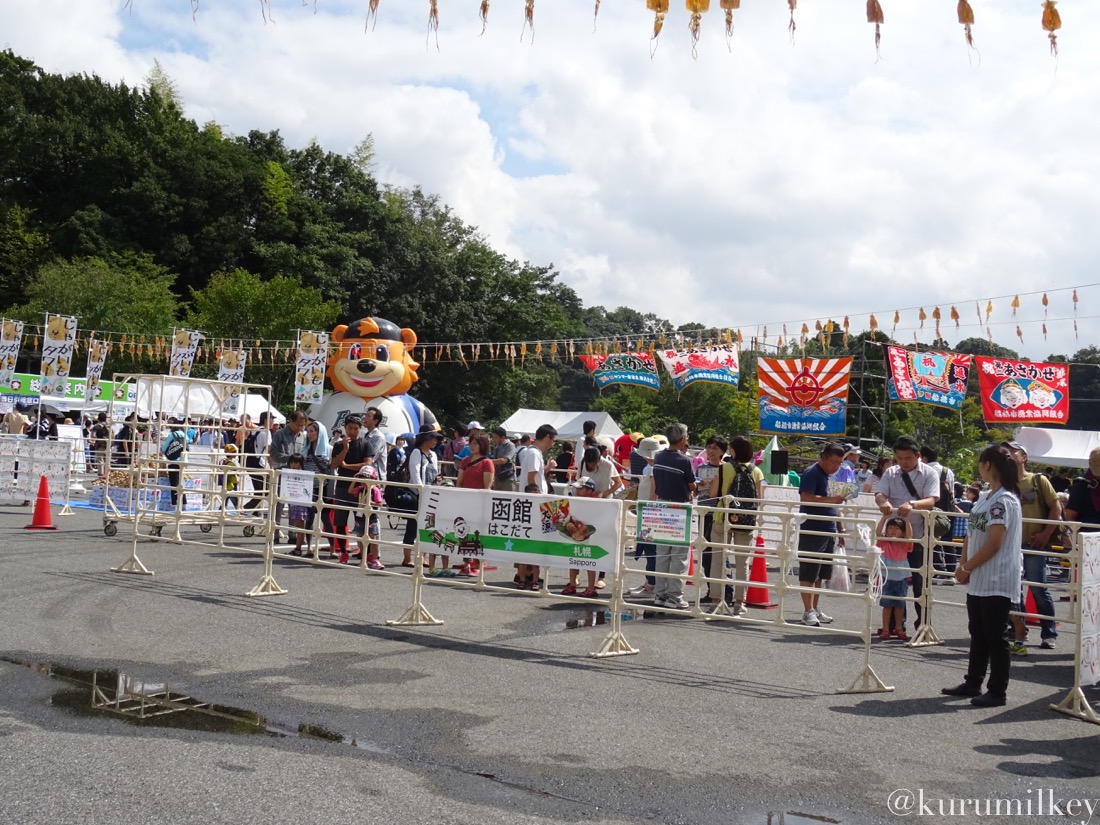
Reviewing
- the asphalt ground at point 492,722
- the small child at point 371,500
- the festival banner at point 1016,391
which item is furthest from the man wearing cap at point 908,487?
the festival banner at point 1016,391

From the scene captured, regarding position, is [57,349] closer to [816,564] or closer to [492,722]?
[816,564]

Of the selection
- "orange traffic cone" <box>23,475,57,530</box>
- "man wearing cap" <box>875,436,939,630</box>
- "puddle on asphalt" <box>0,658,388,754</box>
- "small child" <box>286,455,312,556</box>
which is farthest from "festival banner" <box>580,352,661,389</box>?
"puddle on asphalt" <box>0,658,388,754</box>

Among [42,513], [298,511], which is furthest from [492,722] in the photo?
[42,513]

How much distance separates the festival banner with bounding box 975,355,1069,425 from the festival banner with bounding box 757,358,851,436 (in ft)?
12.5

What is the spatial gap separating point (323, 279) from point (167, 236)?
8.09 meters

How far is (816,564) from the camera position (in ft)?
33.1

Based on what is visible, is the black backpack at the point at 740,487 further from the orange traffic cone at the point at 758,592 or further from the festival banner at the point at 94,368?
the festival banner at the point at 94,368

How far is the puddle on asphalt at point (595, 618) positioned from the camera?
9.92 meters

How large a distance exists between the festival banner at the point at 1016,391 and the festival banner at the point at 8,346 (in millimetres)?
24173

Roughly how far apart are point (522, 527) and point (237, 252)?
43901 mm

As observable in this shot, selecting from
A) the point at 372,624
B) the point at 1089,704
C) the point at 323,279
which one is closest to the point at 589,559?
the point at 372,624

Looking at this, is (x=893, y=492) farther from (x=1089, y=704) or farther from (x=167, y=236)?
(x=167, y=236)

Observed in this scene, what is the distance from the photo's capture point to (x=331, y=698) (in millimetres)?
6801

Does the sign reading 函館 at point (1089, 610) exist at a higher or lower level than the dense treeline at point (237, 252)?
lower
